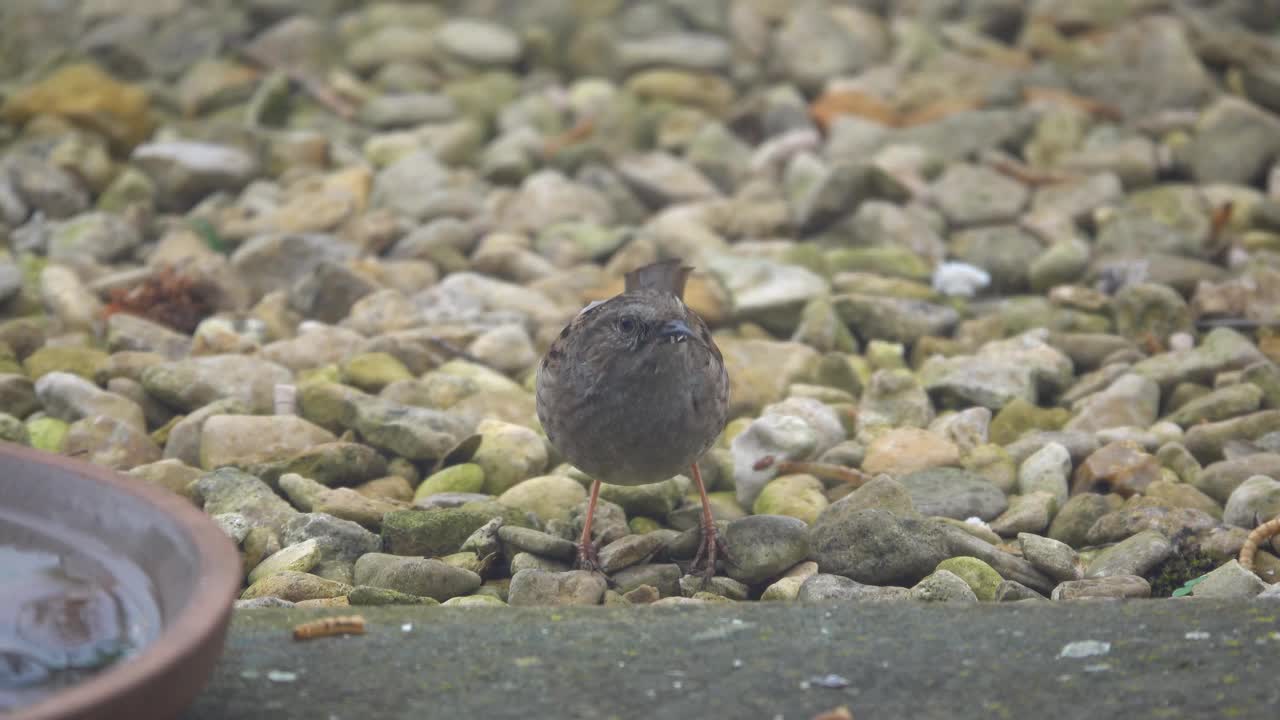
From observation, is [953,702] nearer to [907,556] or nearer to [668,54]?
[907,556]

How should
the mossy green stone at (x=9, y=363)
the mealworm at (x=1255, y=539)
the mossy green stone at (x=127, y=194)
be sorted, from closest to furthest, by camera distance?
1. the mealworm at (x=1255, y=539)
2. the mossy green stone at (x=9, y=363)
3. the mossy green stone at (x=127, y=194)

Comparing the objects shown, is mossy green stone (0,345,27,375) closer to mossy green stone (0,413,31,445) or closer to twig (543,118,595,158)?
mossy green stone (0,413,31,445)

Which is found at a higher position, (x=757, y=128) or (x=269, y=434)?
(x=757, y=128)

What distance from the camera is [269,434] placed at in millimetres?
5676

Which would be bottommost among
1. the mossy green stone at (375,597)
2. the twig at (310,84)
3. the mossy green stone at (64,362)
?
the mossy green stone at (375,597)

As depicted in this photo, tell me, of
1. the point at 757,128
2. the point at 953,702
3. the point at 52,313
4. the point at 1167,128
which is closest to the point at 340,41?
the point at 757,128

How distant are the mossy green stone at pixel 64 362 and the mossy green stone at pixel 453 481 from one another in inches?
72.9

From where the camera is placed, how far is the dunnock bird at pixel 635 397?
4676 millimetres

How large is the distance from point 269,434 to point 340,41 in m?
6.32

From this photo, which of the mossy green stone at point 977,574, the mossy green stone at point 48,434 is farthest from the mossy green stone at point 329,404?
the mossy green stone at point 977,574

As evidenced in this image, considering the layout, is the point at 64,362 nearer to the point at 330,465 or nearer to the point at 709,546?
the point at 330,465

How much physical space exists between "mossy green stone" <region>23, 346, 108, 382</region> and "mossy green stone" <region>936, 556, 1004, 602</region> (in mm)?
3913

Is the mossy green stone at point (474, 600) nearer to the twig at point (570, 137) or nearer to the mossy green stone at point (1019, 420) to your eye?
the mossy green stone at point (1019, 420)

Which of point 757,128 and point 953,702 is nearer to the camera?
point 953,702
